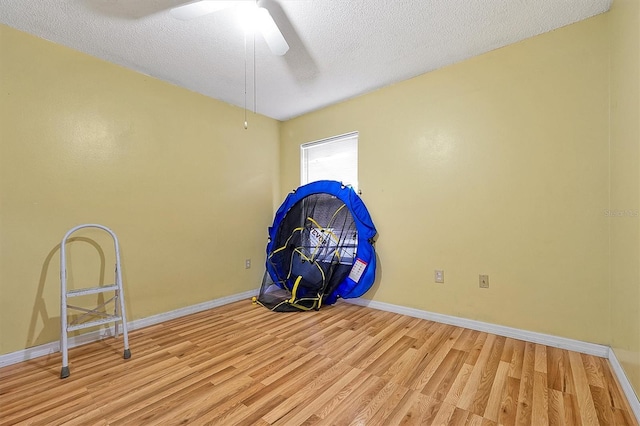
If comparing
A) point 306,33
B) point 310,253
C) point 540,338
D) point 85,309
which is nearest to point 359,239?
point 310,253

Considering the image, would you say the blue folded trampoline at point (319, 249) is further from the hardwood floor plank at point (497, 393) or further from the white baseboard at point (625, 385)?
the white baseboard at point (625, 385)

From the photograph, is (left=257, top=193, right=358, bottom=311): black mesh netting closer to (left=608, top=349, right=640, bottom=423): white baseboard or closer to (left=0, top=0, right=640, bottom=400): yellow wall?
(left=0, top=0, right=640, bottom=400): yellow wall

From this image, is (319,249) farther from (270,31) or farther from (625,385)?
(625,385)

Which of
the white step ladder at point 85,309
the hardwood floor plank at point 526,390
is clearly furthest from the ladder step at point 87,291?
the hardwood floor plank at point 526,390

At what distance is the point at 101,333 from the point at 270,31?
102 inches

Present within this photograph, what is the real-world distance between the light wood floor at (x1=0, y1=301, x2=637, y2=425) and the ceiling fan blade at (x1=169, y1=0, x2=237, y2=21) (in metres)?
2.12

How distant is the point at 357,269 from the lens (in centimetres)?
280

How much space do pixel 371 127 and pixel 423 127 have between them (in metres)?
0.56

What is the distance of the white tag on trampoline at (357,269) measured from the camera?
2.77m

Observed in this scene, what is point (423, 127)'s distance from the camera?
262cm

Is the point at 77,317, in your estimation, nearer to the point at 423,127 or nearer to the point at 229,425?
the point at 229,425

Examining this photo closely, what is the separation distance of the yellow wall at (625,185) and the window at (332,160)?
200 centimetres

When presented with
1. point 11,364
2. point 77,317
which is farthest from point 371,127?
point 11,364

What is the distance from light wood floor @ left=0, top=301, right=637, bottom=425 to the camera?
52.7 inches
